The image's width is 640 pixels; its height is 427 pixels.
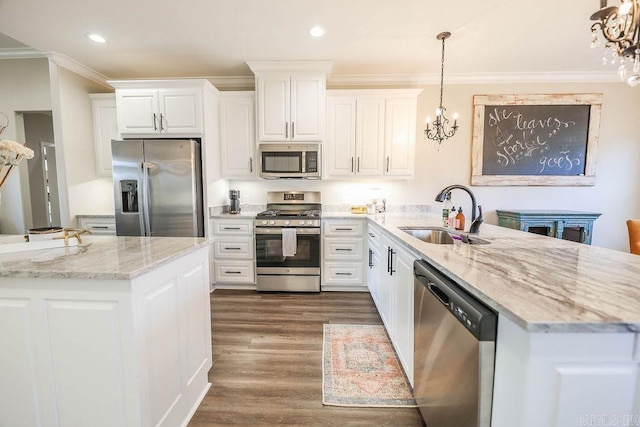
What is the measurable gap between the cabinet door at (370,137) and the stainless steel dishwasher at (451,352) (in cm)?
219

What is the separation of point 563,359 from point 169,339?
1539 mm

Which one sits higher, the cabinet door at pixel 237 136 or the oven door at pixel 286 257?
the cabinet door at pixel 237 136

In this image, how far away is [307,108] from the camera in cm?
324

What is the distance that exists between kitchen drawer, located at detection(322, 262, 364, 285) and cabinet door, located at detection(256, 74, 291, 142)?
169 cm

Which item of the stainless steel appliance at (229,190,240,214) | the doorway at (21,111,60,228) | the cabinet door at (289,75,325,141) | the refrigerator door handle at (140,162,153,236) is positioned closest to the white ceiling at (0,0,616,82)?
the cabinet door at (289,75,325,141)

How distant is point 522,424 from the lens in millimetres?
723

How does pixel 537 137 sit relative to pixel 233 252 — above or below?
above

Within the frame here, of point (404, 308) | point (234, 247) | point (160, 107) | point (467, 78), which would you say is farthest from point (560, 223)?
point (160, 107)

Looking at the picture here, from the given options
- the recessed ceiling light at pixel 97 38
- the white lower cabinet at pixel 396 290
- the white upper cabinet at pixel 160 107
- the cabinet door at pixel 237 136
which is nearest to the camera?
the white lower cabinet at pixel 396 290

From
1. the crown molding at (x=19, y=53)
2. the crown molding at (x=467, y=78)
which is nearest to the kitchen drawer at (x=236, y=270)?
the crown molding at (x=467, y=78)

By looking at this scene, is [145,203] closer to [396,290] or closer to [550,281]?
[396,290]

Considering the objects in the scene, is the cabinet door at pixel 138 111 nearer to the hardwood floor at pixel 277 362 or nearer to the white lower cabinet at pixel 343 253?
the hardwood floor at pixel 277 362

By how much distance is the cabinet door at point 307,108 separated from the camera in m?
3.20

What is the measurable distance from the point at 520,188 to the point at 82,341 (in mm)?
4601
